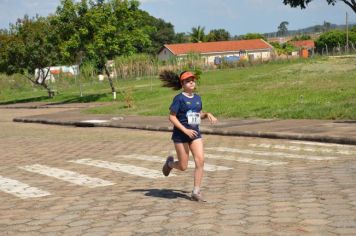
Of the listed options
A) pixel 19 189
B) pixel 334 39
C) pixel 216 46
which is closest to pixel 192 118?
pixel 19 189

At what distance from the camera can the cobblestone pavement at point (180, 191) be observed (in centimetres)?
625

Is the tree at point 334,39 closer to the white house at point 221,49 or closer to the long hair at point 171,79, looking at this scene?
the white house at point 221,49

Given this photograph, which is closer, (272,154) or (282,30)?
(272,154)

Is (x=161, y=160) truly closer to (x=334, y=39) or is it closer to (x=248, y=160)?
(x=248, y=160)

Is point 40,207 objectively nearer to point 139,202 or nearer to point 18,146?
point 139,202

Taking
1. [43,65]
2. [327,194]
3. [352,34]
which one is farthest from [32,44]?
[352,34]

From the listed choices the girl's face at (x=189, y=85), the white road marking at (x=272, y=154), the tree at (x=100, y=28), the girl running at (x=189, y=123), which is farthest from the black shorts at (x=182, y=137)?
the tree at (x=100, y=28)

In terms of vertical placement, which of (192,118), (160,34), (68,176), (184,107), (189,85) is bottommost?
(68,176)

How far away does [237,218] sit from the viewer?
643 centimetres

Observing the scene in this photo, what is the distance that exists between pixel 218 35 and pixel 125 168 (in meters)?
110

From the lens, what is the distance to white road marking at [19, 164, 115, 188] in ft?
30.1

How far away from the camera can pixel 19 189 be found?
9016 millimetres

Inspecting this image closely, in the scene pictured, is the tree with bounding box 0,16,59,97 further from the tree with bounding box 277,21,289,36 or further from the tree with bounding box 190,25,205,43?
the tree with bounding box 277,21,289,36

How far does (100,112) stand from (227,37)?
310 ft
